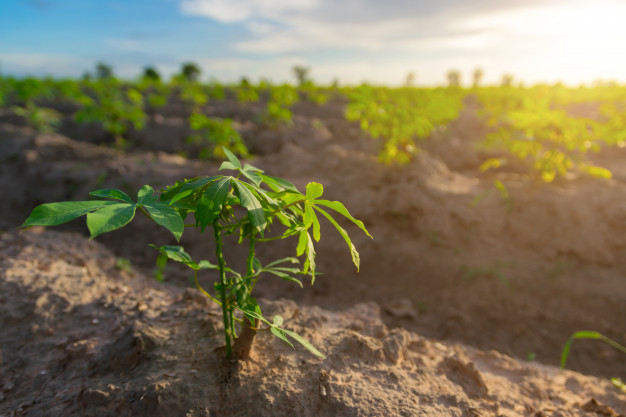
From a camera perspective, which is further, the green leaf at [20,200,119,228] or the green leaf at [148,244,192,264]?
the green leaf at [148,244,192,264]

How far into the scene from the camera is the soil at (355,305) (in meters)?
1.69

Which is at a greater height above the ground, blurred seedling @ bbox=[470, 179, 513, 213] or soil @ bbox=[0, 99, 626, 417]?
blurred seedling @ bbox=[470, 179, 513, 213]

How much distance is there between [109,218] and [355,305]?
7.82 feet

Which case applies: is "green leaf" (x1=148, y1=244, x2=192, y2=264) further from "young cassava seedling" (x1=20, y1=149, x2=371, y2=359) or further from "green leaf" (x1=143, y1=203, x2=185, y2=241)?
"green leaf" (x1=143, y1=203, x2=185, y2=241)

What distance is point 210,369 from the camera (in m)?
1.69

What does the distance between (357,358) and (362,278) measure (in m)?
2.01

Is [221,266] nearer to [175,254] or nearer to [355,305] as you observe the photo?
[175,254]

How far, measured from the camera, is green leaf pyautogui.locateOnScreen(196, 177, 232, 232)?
112cm

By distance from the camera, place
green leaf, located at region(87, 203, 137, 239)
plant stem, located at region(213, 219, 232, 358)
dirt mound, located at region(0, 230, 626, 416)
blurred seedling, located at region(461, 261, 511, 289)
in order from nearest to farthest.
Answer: green leaf, located at region(87, 203, 137, 239)
plant stem, located at region(213, 219, 232, 358)
dirt mound, located at region(0, 230, 626, 416)
blurred seedling, located at region(461, 261, 511, 289)

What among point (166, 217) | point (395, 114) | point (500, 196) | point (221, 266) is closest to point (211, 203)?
point (166, 217)

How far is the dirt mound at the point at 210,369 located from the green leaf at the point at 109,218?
881 mm

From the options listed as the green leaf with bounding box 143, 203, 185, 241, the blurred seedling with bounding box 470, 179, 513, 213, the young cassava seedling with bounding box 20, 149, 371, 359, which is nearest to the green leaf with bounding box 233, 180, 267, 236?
the young cassava seedling with bounding box 20, 149, 371, 359

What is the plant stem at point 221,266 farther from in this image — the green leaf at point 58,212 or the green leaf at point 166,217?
the green leaf at point 58,212

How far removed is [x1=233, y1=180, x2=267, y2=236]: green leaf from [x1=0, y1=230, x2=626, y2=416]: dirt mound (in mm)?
830
